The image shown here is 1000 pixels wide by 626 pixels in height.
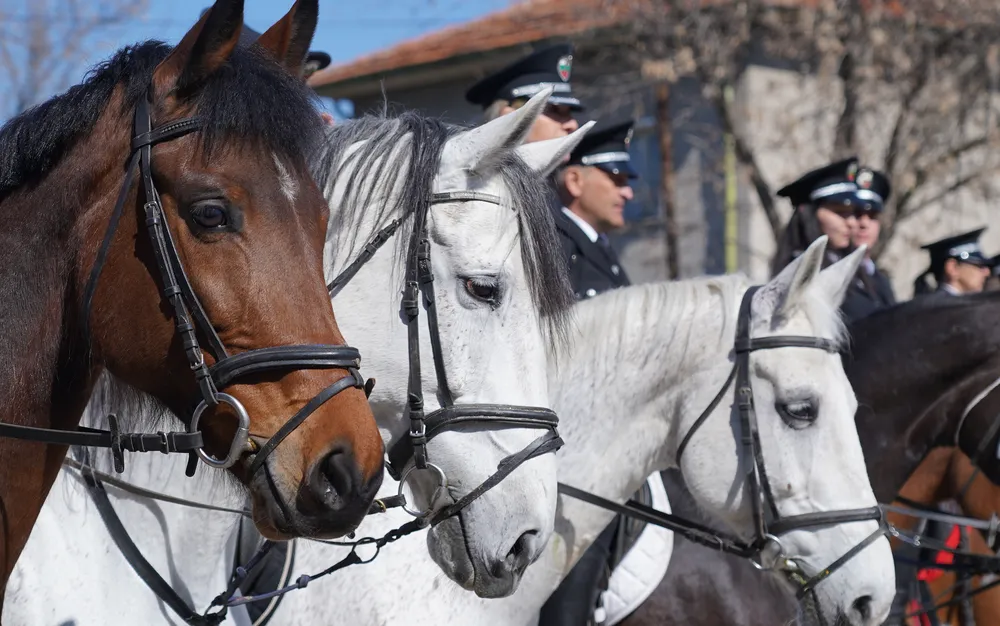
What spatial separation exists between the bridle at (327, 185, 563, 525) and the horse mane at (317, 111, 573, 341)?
6cm

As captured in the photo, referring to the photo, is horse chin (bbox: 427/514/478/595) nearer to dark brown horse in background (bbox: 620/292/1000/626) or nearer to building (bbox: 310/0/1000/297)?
dark brown horse in background (bbox: 620/292/1000/626)

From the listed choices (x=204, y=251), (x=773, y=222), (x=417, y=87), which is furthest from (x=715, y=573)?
(x=417, y=87)

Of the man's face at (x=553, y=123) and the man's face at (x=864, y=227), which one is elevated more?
the man's face at (x=553, y=123)

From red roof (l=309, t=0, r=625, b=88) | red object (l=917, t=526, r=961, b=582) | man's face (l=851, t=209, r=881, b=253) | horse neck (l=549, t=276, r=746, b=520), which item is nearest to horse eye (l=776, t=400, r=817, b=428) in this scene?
horse neck (l=549, t=276, r=746, b=520)

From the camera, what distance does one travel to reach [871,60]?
11453 millimetres

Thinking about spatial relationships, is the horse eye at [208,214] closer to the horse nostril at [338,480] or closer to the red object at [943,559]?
the horse nostril at [338,480]

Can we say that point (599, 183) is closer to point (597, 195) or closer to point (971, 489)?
point (597, 195)

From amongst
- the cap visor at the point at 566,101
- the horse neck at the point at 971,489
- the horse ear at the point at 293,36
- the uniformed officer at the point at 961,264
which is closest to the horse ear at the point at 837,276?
the cap visor at the point at 566,101

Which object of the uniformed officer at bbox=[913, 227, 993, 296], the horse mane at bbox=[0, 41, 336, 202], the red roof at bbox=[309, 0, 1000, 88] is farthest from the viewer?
the red roof at bbox=[309, 0, 1000, 88]

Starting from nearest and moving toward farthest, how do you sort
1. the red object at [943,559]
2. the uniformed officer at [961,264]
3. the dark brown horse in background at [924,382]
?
the dark brown horse in background at [924,382] → the red object at [943,559] → the uniformed officer at [961,264]

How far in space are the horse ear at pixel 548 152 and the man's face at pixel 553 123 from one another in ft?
4.18

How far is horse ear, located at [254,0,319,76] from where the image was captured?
2.62m

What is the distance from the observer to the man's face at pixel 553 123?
488 cm

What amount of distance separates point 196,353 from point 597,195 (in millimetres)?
3272
